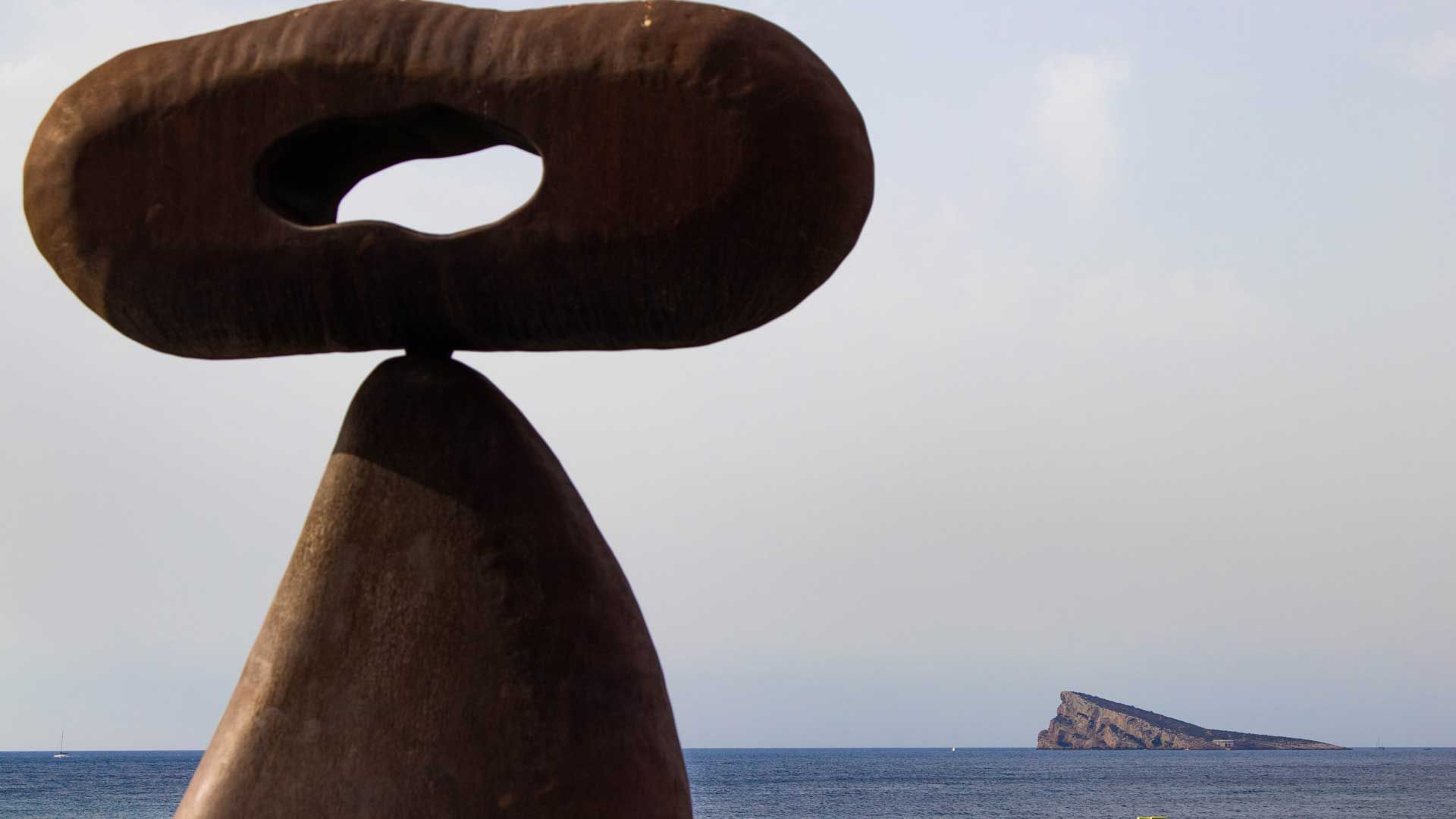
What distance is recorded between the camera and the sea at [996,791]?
190ft

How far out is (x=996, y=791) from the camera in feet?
244

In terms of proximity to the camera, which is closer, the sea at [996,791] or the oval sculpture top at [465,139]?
the oval sculpture top at [465,139]

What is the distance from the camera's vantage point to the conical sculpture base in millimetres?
6578

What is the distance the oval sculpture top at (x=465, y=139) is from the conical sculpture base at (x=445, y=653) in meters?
0.61

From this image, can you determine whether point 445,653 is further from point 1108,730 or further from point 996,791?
point 1108,730

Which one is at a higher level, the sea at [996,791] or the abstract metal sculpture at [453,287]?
the abstract metal sculpture at [453,287]

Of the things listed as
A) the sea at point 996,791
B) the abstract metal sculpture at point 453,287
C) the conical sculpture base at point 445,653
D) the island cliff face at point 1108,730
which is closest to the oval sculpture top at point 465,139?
the abstract metal sculpture at point 453,287

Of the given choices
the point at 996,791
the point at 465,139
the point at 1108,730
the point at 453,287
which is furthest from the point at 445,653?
the point at 1108,730

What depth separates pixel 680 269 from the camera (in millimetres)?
6570

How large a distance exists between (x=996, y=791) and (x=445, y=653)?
2818 inches

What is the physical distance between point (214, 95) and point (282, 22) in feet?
1.54

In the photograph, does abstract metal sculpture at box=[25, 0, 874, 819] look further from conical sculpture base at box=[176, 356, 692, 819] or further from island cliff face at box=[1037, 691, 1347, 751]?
island cliff face at box=[1037, 691, 1347, 751]

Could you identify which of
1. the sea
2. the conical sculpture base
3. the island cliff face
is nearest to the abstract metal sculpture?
the conical sculpture base

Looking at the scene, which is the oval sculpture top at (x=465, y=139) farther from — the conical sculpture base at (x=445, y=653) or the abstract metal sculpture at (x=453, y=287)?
the conical sculpture base at (x=445, y=653)
